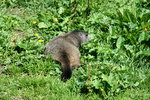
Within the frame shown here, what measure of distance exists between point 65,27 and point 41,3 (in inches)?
59.5

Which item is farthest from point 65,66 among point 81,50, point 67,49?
point 81,50

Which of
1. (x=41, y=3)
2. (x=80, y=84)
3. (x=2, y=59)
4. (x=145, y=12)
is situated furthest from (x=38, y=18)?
(x=80, y=84)

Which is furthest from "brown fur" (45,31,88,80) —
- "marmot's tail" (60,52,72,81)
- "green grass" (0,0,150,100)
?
"green grass" (0,0,150,100)

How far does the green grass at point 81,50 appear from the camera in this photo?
5.31 m

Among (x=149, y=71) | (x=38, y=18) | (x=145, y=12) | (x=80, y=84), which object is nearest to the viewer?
(x=80, y=84)

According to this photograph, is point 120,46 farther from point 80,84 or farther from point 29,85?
point 29,85

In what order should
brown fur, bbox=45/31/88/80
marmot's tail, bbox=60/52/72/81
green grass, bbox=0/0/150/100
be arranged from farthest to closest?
1. brown fur, bbox=45/31/88/80
2. marmot's tail, bbox=60/52/72/81
3. green grass, bbox=0/0/150/100

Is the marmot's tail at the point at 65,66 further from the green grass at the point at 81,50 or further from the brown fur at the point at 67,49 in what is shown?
the green grass at the point at 81,50

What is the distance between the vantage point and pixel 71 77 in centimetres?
571

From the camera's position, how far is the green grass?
209 inches

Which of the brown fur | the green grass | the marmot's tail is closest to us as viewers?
the green grass

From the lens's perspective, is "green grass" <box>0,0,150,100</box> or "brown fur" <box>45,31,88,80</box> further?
"brown fur" <box>45,31,88,80</box>

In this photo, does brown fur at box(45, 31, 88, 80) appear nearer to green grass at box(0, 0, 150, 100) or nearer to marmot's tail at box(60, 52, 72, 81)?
marmot's tail at box(60, 52, 72, 81)

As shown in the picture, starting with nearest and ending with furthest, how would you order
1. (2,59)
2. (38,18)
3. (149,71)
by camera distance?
(149,71) → (2,59) → (38,18)
